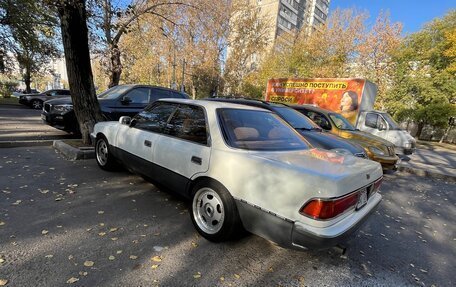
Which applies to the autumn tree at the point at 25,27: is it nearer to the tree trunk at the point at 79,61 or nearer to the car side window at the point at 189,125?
the tree trunk at the point at 79,61

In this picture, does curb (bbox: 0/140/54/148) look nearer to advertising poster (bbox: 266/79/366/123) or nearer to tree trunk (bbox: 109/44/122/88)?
tree trunk (bbox: 109/44/122/88)

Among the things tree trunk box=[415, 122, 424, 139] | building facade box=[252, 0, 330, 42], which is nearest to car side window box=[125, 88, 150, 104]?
tree trunk box=[415, 122, 424, 139]

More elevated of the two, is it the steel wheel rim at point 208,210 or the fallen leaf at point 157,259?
the steel wheel rim at point 208,210

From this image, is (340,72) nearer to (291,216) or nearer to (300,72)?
(300,72)

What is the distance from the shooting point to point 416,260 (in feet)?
10.7

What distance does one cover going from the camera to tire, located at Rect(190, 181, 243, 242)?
285 centimetres

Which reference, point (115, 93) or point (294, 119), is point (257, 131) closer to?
point (294, 119)

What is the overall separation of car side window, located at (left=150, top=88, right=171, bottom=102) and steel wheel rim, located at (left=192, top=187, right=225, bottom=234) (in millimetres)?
5846

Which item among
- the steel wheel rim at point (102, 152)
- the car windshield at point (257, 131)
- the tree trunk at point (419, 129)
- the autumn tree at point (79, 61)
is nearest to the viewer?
the car windshield at point (257, 131)

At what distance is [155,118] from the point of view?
413 centimetres

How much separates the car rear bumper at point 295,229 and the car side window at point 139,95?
20.6 ft

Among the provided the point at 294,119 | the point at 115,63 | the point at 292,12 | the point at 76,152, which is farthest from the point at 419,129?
the point at 292,12

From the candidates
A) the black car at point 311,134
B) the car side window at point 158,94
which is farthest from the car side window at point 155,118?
the car side window at point 158,94

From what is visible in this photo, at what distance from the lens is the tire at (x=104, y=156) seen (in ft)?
16.6
